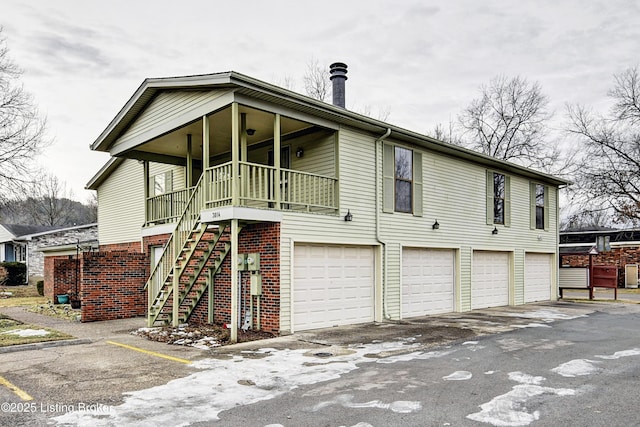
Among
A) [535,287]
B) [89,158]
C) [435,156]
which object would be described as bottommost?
[535,287]

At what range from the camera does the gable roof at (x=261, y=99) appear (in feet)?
33.4

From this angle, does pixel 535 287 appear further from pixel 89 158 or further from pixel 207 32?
pixel 89 158

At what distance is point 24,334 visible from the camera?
36.0 feet

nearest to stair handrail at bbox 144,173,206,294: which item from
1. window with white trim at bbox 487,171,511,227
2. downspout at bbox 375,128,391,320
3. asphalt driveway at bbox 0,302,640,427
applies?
asphalt driveway at bbox 0,302,640,427

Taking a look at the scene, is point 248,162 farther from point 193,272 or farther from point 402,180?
point 402,180

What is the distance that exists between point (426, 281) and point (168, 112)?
342 inches

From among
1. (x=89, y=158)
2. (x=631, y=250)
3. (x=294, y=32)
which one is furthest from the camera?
(x=89, y=158)

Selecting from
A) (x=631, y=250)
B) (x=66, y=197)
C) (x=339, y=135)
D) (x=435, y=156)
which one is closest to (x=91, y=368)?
(x=339, y=135)

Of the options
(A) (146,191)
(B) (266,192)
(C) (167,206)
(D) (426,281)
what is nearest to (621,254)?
(D) (426,281)

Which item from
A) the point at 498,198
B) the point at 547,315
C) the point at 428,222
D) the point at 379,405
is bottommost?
the point at 547,315

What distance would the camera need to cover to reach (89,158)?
126ft

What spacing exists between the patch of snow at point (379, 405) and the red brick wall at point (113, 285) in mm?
10121

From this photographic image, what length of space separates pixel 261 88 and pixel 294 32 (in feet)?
32.4

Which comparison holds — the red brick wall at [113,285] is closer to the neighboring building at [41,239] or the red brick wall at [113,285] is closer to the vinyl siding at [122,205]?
the vinyl siding at [122,205]
